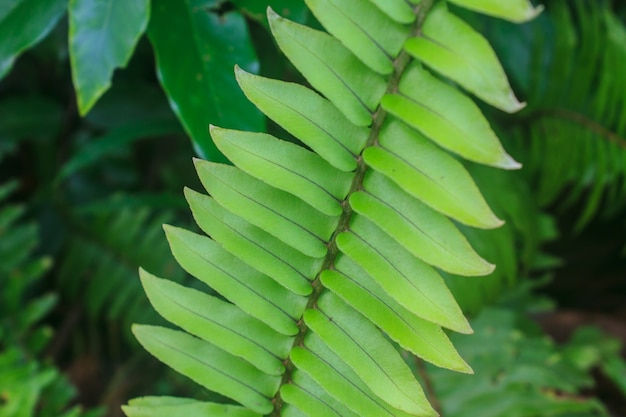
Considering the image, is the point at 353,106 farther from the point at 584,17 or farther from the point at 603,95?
the point at 584,17

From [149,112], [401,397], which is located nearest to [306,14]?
[401,397]

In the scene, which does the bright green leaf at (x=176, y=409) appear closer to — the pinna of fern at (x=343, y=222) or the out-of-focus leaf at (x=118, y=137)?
the pinna of fern at (x=343, y=222)

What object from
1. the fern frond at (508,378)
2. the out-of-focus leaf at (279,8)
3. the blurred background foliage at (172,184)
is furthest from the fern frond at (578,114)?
the out-of-focus leaf at (279,8)

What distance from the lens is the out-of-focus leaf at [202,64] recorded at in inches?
33.3

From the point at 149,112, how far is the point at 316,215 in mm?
890

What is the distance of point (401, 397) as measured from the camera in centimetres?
63

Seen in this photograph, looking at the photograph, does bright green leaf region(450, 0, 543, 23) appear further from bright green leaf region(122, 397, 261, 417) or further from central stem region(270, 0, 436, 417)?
bright green leaf region(122, 397, 261, 417)

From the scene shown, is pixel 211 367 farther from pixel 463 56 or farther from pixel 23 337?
pixel 23 337

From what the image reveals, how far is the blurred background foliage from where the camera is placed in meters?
0.89

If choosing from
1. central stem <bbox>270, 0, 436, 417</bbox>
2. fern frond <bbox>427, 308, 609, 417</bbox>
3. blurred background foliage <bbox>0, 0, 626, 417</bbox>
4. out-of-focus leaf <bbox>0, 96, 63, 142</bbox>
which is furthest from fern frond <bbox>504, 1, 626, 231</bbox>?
out-of-focus leaf <bbox>0, 96, 63, 142</bbox>

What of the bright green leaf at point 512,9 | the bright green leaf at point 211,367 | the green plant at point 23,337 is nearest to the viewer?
the bright green leaf at point 512,9

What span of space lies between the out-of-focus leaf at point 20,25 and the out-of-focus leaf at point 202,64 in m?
0.16

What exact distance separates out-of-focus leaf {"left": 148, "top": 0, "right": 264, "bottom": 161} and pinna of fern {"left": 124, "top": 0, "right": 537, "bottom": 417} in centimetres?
20

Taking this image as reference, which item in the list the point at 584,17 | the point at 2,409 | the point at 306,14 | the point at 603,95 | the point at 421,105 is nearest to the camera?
the point at 421,105
